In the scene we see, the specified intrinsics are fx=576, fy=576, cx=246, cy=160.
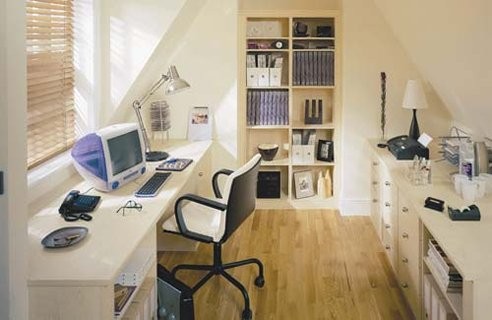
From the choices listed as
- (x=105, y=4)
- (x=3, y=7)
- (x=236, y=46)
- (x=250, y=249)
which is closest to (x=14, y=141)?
(x=3, y=7)

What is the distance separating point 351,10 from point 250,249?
2.22 m

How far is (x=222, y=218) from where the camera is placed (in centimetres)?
323

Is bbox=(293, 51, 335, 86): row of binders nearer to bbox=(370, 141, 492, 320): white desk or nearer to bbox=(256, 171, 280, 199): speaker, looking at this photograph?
bbox=(256, 171, 280, 199): speaker

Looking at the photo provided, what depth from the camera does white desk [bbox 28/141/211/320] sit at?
1.94 m

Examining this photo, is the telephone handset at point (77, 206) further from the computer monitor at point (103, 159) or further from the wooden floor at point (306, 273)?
the wooden floor at point (306, 273)

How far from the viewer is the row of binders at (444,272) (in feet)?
7.78

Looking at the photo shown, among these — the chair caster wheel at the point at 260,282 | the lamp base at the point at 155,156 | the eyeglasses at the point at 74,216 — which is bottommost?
the chair caster wheel at the point at 260,282

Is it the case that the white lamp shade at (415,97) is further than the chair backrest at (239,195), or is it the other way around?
the white lamp shade at (415,97)

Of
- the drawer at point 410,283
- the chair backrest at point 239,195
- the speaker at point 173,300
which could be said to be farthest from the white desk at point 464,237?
the speaker at point 173,300

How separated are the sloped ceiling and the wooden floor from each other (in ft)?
3.88

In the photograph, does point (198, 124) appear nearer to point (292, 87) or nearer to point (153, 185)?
point (292, 87)

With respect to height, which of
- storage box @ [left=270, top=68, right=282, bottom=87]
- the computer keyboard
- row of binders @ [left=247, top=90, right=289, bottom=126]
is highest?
storage box @ [left=270, top=68, right=282, bottom=87]

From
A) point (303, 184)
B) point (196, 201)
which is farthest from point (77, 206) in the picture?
point (303, 184)

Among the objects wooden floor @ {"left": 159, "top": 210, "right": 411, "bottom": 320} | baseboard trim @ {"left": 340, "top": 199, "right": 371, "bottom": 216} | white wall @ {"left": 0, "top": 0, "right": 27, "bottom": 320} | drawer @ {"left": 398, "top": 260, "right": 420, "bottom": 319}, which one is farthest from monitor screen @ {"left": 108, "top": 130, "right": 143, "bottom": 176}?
baseboard trim @ {"left": 340, "top": 199, "right": 371, "bottom": 216}
